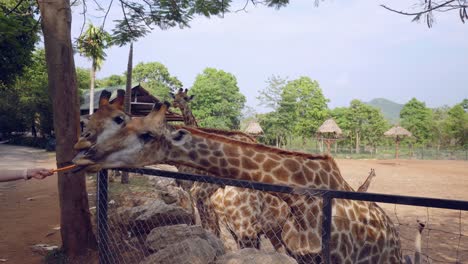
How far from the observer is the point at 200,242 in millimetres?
3998

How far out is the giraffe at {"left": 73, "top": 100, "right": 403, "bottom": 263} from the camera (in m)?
2.97

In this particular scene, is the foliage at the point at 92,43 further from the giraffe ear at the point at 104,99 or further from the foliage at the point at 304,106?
the foliage at the point at 304,106

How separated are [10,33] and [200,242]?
24.4ft

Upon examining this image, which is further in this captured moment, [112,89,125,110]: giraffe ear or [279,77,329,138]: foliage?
[279,77,329,138]: foliage

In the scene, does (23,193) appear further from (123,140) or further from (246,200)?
(123,140)

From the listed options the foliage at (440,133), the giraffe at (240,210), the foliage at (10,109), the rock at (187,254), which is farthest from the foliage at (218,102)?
the rock at (187,254)

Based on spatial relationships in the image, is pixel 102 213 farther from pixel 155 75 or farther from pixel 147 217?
pixel 155 75

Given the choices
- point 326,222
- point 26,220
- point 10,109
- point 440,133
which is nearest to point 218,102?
point 10,109

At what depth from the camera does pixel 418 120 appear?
168ft

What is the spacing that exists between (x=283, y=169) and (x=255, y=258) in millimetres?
885

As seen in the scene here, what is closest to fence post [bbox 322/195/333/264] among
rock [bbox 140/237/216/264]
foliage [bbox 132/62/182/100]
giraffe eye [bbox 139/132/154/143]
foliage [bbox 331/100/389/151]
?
giraffe eye [bbox 139/132/154/143]

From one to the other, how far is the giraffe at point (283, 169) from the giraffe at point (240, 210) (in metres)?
1.10

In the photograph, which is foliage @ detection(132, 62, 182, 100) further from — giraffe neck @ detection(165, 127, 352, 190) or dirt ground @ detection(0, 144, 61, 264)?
giraffe neck @ detection(165, 127, 352, 190)

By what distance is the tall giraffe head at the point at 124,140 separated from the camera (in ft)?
9.24
